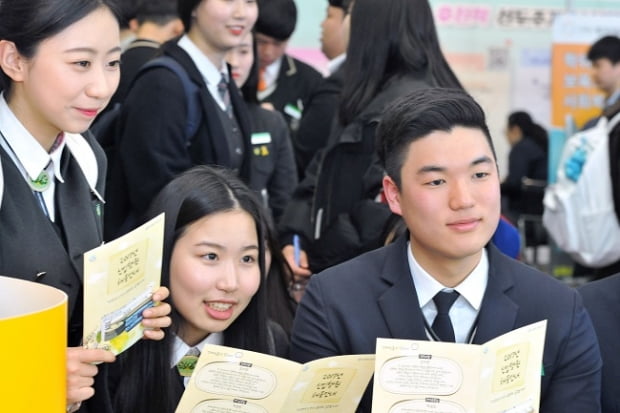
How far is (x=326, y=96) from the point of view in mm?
4355

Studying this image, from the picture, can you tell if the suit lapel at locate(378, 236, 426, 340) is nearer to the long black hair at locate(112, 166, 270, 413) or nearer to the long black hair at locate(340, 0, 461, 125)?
the long black hair at locate(112, 166, 270, 413)

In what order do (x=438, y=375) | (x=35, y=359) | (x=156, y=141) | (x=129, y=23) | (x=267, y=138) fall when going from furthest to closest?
(x=129, y=23) < (x=267, y=138) < (x=156, y=141) < (x=438, y=375) < (x=35, y=359)

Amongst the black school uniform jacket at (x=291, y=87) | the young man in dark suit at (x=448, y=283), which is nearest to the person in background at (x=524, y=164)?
the black school uniform jacket at (x=291, y=87)

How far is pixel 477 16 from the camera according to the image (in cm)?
741

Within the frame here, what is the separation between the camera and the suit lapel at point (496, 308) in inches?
90.1

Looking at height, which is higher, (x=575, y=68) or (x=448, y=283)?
(x=448, y=283)

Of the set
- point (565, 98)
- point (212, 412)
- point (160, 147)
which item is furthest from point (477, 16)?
point (212, 412)

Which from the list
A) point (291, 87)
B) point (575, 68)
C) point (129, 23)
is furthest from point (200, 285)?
point (575, 68)

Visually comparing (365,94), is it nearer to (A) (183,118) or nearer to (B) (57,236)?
(A) (183,118)

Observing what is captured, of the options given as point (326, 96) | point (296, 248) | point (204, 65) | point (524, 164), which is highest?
point (204, 65)

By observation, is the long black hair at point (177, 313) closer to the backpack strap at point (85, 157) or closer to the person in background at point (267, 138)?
the backpack strap at point (85, 157)

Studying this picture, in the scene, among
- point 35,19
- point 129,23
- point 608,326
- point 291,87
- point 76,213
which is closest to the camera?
point 35,19

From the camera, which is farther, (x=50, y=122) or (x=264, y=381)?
(x=50, y=122)

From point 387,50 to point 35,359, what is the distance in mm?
1914
